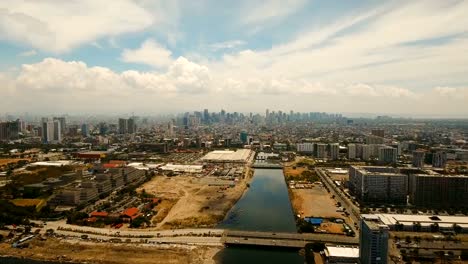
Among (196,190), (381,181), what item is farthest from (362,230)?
(196,190)

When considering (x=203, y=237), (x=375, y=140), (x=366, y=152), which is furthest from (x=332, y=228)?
(x=375, y=140)

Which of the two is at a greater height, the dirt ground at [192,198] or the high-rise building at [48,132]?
the high-rise building at [48,132]

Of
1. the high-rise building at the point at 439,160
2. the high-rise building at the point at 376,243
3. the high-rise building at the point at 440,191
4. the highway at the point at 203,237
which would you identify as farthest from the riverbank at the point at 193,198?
the high-rise building at the point at 439,160

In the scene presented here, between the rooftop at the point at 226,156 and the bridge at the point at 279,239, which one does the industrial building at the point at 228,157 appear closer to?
the rooftop at the point at 226,156

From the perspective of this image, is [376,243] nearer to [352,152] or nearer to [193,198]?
[193,198]

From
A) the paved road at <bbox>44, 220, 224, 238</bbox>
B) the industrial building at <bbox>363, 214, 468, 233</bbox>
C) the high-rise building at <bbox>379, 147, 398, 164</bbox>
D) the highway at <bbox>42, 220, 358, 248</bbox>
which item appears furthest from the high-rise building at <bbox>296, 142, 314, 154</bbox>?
the paved road at <bbox>44, 220, 224, 238</bbox>

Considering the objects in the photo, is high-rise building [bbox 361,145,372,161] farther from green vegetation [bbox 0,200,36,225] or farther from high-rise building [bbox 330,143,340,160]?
green vegetation [bbox 0,200,36,225]

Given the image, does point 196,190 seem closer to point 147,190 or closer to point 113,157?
point 147,190
